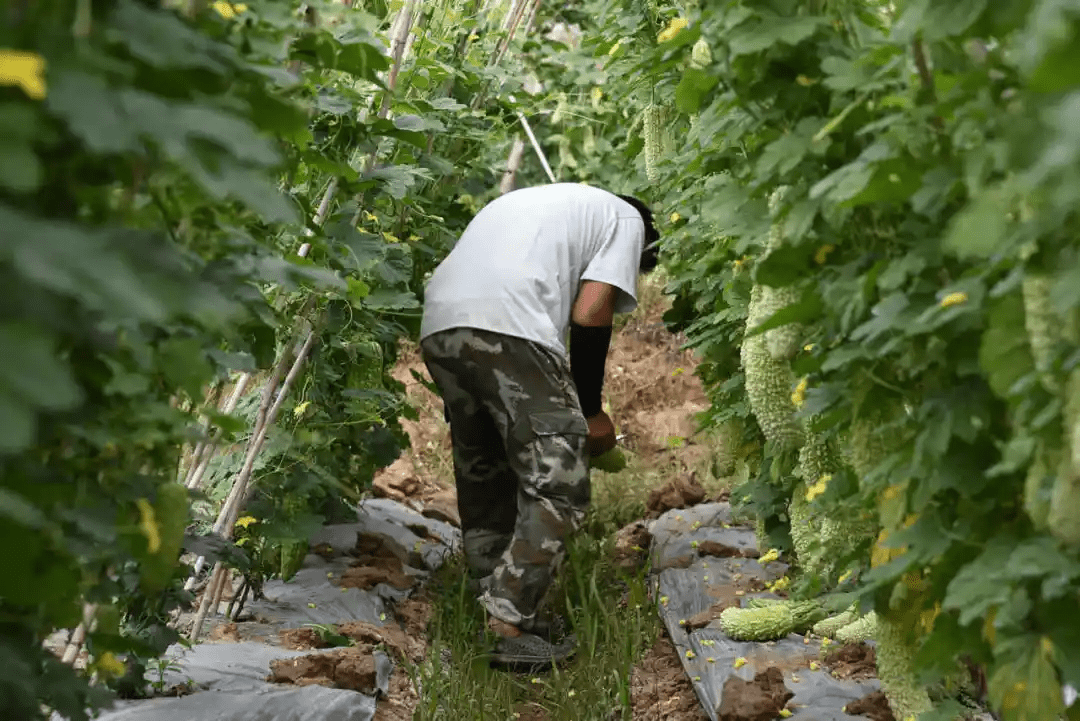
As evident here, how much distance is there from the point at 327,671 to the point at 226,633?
51 centimetres

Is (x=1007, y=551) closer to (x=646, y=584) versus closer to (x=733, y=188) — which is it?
(x=733, y=188)

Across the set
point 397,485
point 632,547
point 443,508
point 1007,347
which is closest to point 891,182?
point 1007,347

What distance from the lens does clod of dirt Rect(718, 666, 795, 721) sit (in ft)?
9.09

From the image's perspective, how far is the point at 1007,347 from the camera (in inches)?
53.7

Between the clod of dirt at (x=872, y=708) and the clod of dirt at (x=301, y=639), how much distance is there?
5.00 ft

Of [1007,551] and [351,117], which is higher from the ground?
[351,117]

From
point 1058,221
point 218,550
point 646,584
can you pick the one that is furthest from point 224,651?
point 1058,221

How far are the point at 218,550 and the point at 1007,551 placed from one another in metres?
1.70

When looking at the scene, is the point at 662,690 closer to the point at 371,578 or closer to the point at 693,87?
the point at 371,578

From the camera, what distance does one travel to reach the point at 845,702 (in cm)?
285

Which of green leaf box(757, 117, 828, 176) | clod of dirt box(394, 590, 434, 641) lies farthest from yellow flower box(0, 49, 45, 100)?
clod of dirt box(394, 590, 434, 641)

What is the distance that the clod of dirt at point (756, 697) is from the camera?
2.77 m

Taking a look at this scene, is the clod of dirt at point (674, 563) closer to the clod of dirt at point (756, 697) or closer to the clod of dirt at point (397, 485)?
the clod of dirt at point (756, 697)

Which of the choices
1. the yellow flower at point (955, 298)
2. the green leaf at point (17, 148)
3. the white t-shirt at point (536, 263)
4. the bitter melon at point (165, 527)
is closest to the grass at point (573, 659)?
the white t-shirt at point (536, 263)
